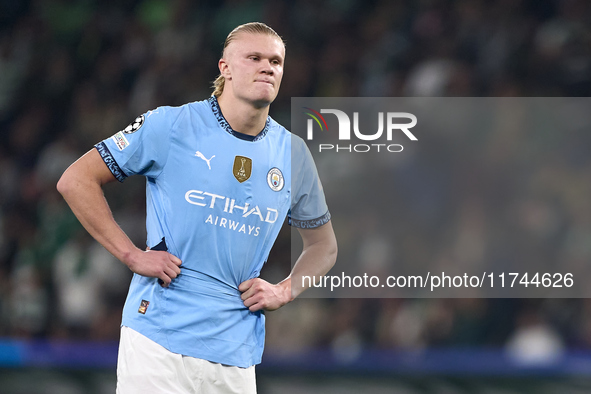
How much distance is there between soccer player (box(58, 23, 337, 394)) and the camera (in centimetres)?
304

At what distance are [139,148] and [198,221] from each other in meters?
0.39

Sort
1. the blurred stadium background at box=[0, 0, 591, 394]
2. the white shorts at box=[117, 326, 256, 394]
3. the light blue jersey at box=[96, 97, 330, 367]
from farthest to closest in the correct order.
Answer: the blurred stadium background at box=[0, 0, 591, 394] < the light blue jersey at box=[96, 97, 330, 367] < the white shorts at box=[117, 326, 256, 394]

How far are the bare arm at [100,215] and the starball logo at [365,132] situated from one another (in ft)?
7.10

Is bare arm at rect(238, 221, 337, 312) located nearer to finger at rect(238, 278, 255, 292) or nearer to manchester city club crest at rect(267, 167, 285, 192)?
finger at rect(238, 278, 255, 292)

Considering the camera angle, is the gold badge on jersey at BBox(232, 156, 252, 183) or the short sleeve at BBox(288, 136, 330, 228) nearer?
the gold badge on jersey at BBox(232, 156, 252, 183)

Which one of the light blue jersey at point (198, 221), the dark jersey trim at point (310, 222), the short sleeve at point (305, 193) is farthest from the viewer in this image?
the dark jersey trim at point (310, 222)

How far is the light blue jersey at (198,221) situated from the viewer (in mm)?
3068

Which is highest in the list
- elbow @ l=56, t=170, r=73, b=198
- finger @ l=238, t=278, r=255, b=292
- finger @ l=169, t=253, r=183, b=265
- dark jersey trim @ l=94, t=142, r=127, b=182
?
dark jersey trim @ l=94, t=142, r=127, b=182

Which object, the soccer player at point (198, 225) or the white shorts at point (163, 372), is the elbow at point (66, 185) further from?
the white shorts at point (163, 372)

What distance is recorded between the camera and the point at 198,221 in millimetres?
3088

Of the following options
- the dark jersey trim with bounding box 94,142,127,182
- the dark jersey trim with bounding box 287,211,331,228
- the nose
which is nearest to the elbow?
the dark jersey trim with bounding box 94,142,127,182

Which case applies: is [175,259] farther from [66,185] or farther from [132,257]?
[66,185]

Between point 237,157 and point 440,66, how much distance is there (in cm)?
439

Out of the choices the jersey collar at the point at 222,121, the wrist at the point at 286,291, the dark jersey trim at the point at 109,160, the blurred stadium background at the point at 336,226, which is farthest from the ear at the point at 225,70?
the blurred stadium background at the point at 336,226
